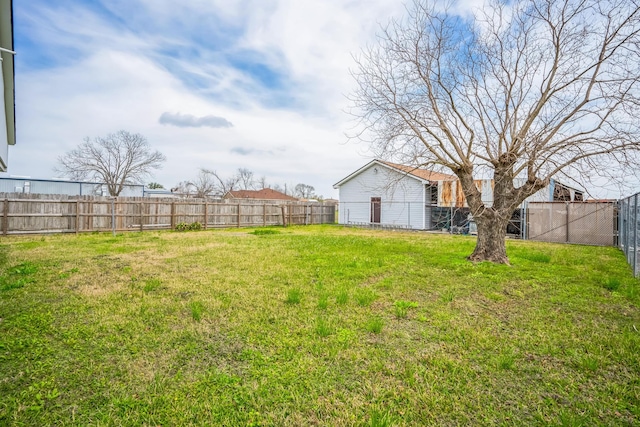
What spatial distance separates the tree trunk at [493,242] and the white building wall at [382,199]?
9.82 metres

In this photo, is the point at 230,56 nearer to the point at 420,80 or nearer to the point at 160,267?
the point at 420,80

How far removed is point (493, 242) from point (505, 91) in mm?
3878

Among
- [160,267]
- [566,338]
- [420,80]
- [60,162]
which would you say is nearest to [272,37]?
[420,80]

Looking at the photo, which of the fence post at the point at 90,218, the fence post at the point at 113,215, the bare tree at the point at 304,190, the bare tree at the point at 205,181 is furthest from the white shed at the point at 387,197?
the bare tree at the point at 304,190

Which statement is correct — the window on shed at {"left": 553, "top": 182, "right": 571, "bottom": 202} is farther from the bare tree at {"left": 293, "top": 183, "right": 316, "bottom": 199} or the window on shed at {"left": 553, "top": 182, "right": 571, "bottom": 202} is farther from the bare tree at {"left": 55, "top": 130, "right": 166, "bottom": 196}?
the bare tree at {"left": 293, "top": 183, "right": 316, "bottom": 199}

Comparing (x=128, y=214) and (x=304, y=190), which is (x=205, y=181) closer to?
(x=304, y=190)

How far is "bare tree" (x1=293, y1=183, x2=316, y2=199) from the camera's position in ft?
239

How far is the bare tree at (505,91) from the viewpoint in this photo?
21.6 ft

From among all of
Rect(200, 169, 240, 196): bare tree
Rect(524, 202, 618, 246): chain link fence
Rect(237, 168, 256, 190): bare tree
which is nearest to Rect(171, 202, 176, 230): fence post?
Rect(524, 202, 618, 246): chain link fence

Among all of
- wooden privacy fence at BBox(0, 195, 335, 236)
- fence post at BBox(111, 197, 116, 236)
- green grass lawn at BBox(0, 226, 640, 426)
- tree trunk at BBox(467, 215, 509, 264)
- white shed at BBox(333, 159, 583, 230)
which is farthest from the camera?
white shed at BBox(333, 159, 583, 230)

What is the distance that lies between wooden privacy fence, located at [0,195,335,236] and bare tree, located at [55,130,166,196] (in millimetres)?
21843

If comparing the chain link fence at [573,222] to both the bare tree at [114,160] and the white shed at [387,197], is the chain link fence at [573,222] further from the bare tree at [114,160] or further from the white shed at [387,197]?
the bare tree at [114,160]

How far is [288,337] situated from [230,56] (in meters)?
12.9

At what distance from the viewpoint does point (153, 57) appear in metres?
11.4
